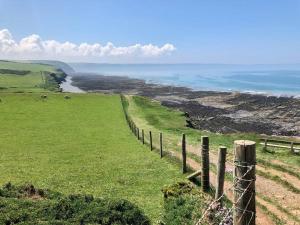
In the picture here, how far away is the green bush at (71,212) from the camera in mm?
14734

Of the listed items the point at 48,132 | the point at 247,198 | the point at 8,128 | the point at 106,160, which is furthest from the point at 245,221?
the point at 8,128

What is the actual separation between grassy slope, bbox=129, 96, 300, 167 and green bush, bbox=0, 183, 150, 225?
1795cm

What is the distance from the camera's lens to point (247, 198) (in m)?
9.30

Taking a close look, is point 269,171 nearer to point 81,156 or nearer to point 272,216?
point 272,216

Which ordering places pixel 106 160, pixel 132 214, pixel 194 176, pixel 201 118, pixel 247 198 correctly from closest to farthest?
1. pixel 247 198
2. pixel 132 214
3. pixel 194 176
4. pixel 106 160
5. pixel 201 118

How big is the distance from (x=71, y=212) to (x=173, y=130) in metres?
42.0

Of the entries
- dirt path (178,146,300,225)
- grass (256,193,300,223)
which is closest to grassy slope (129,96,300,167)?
dirt path (178,146,300,225)

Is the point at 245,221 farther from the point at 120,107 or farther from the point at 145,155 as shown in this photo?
the point at 120,107

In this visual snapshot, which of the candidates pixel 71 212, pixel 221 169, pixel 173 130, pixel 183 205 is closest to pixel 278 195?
pixel 183 205

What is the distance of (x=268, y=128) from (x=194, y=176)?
52.8m

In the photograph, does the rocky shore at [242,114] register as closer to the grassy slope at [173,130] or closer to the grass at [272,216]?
the grassy slope at [173,130]

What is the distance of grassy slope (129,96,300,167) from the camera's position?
3622 cm

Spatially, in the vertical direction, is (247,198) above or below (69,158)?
above

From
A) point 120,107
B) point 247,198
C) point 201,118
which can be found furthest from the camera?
point 201,118
